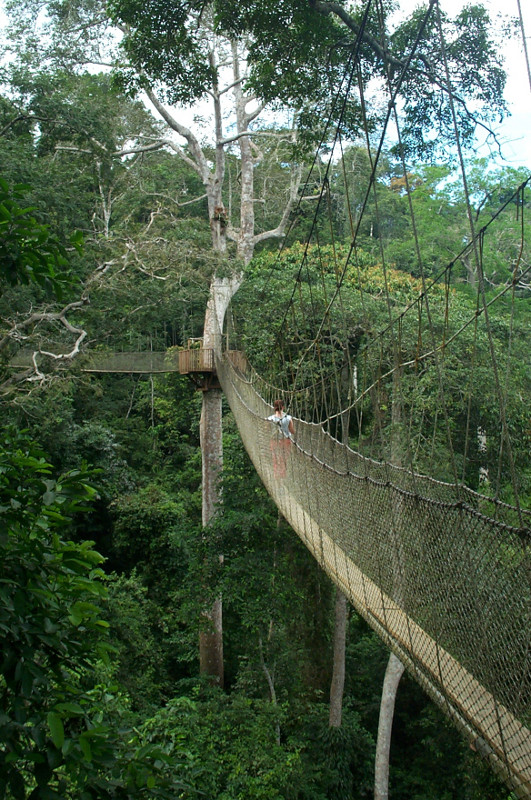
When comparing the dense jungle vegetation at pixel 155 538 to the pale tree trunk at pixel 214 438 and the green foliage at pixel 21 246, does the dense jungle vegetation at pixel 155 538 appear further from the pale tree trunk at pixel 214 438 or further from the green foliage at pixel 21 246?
the pale tree trunk at pixel 214 438

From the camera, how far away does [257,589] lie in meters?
6.18

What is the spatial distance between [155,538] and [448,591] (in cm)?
697

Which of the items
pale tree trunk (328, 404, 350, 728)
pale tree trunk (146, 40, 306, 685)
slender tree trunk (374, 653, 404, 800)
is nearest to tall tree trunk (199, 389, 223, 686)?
pale tree trunk (146, 40, 306, 685)

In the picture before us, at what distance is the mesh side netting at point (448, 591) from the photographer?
138cm

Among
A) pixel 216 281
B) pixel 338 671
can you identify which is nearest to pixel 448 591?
pixel 338 671

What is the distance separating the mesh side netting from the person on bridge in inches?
33.9

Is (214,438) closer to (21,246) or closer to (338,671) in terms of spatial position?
(338,671)

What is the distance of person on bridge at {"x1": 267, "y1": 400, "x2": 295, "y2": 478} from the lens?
12.0 ft

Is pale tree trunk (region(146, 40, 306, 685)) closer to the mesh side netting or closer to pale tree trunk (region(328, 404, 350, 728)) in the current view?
pale tree trunk (region(328, 404, 350, 728))

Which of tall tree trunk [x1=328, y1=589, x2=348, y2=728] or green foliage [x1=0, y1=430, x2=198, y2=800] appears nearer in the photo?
green foliage [x1=0, y1=430, x2=198, y2=800]

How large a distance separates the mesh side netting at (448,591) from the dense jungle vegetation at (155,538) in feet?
2.08

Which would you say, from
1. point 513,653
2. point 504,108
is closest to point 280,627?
point 504,108

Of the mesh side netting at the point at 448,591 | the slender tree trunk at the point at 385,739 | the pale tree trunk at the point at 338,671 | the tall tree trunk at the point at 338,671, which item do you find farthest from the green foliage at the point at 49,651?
the tall tree trunk at the point at 338,671

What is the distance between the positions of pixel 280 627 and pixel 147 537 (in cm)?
233
